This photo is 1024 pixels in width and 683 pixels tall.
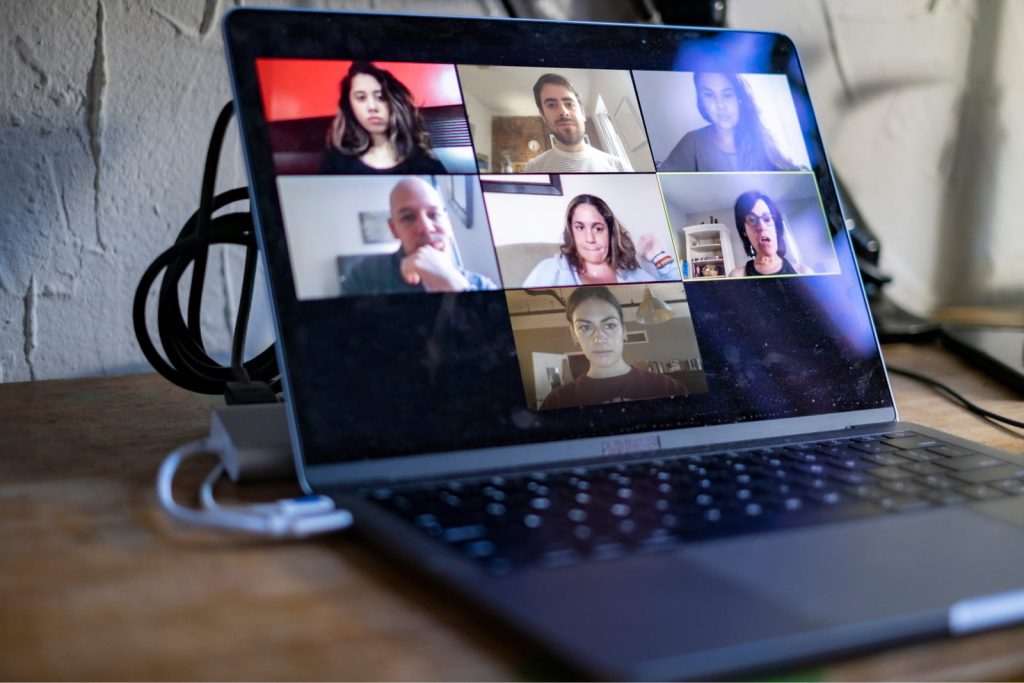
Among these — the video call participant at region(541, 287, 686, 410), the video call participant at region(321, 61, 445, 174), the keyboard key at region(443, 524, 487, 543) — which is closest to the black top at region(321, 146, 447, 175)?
the video call participant at region(321, 61, 445, 174)

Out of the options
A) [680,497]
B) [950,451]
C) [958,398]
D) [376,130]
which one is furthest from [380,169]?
[958,398]

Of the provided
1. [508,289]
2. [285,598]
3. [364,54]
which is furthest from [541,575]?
[364,54]

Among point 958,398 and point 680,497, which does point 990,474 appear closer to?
point 680,497

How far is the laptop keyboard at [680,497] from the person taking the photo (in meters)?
0.35

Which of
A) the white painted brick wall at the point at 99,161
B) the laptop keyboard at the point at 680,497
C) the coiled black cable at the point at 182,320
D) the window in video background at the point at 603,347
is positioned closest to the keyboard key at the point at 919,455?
the laptop keyboard at the point at 680,497

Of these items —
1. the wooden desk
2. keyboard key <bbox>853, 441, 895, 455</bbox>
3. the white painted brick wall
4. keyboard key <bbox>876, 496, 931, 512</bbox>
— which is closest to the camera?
the wooden desk

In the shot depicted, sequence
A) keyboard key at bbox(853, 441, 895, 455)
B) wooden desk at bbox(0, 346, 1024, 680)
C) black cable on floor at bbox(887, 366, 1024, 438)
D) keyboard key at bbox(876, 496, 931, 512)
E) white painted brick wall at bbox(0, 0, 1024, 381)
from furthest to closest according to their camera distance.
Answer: white painted brick wall at bbox(0, 0, 1024, 381)
black cable on floor at bbox(887, 366, 1024, 438)
keyboard key at bbox(853, 441, 895, 455)
keyboard key at bbox(876, 496, 931, 512)
wooden desk at bbox(0, 346, 1024, 680)

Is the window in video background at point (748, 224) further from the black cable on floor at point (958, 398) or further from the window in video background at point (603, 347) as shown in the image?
the black cable on floor at point (958, 398)

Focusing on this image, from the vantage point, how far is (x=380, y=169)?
500mm

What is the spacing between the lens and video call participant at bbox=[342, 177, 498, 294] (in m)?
0.48

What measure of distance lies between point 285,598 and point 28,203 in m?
0.56

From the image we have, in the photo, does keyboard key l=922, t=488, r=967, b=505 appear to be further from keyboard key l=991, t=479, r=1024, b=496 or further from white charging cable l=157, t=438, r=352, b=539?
white charging cable l=157, t=438, r=352, b=539

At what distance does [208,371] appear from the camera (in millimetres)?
646

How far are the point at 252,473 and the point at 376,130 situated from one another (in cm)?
19
